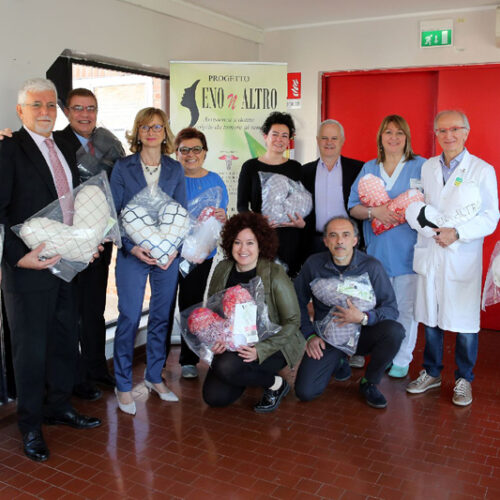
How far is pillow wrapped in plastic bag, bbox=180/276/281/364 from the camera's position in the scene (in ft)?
10.1

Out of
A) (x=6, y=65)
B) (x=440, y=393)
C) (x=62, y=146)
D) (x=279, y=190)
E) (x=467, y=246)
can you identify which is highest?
(x=6, y=65)

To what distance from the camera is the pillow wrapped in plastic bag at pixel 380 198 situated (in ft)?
11.3

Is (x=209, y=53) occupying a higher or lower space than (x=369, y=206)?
higher

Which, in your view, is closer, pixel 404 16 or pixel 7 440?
pixel 7 440

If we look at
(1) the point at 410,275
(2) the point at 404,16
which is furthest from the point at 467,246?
(2) the point at 404,16

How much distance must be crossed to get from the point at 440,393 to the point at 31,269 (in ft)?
8.28

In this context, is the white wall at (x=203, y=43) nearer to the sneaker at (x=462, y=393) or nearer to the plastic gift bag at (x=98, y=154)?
the plastic gift bag at (x=98, y=154)

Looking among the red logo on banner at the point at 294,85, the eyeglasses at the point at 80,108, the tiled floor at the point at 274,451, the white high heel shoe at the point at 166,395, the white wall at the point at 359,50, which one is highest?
the white wall at the point at 359,50

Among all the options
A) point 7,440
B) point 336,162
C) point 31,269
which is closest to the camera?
point 31,269

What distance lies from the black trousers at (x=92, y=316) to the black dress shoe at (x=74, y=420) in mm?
336

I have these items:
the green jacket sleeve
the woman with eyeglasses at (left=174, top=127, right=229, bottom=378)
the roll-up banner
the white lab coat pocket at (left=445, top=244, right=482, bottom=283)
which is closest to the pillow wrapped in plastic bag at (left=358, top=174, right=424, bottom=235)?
the white lab coat pocket at (left=445, top=244, right=482, bottom=283)

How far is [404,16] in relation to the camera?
5.05m

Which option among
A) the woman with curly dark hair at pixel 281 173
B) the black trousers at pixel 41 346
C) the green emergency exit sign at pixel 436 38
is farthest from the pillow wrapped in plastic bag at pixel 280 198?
the green emergency exit sign at pixel 436 38

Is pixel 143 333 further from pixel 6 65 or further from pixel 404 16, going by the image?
pixel 404 16
